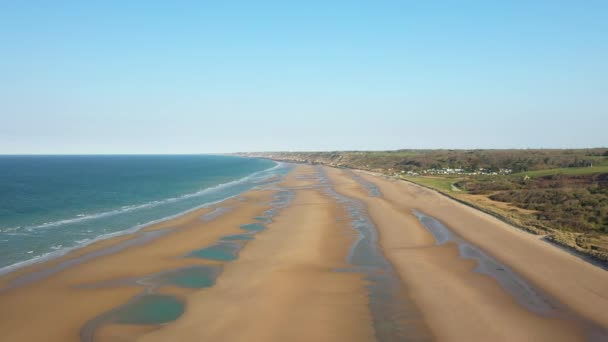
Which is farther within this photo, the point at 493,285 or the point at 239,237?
the point at 239,237

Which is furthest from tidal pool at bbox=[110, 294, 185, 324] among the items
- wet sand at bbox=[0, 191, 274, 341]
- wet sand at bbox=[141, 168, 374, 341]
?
wet sand at bbox=[0, 191, 274, 341]

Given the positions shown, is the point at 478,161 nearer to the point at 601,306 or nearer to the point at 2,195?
the point at 601,306

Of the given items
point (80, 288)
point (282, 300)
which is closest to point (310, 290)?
point (282, 300)

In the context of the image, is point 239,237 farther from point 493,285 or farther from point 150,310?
point 493,285

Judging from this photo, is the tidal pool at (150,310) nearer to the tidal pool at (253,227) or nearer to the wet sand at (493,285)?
the wet sand at (493,285)

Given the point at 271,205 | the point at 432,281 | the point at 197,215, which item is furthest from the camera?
the point at 271,205

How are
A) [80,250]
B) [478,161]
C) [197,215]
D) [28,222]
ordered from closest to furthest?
[80,250] < [28,222] < [197,215] < [478,161]

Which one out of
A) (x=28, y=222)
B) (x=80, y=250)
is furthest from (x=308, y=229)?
(x=28, y=222)
